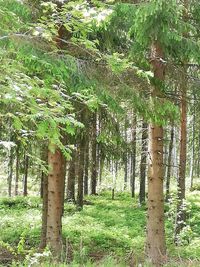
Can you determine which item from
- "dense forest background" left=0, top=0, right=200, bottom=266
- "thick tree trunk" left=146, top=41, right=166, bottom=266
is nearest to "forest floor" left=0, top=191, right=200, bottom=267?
"dense forest background" left=0, top=0, right=200, bottom=266

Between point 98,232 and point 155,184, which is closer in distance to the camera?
point 155,184

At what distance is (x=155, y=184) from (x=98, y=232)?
5401 mm

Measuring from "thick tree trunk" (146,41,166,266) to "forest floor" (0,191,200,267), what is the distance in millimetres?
382

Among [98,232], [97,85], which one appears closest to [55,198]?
[97,85]

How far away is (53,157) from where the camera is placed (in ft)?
29.1

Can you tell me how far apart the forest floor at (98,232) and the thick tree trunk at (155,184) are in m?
0.38

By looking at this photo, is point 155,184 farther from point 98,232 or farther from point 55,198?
point 98,232

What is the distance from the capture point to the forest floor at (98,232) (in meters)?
9.41

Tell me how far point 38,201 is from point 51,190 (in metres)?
13.3

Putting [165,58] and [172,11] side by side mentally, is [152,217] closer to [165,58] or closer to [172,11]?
[165,58]

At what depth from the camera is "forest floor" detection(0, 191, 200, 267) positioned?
941 centimetres

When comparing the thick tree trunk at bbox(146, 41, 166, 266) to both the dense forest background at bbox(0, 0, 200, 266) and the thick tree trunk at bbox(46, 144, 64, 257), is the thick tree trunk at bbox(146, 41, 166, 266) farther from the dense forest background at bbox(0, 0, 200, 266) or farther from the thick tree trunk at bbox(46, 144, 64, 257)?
the thick tree trunk at bbox(46, 144, 64, 257)

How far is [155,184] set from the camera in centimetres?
828

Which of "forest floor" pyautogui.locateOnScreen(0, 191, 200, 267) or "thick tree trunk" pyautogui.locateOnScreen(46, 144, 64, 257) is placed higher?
"thick tree trunk" pyautogui.locateOnScreen(46, 144, 64, 257)
